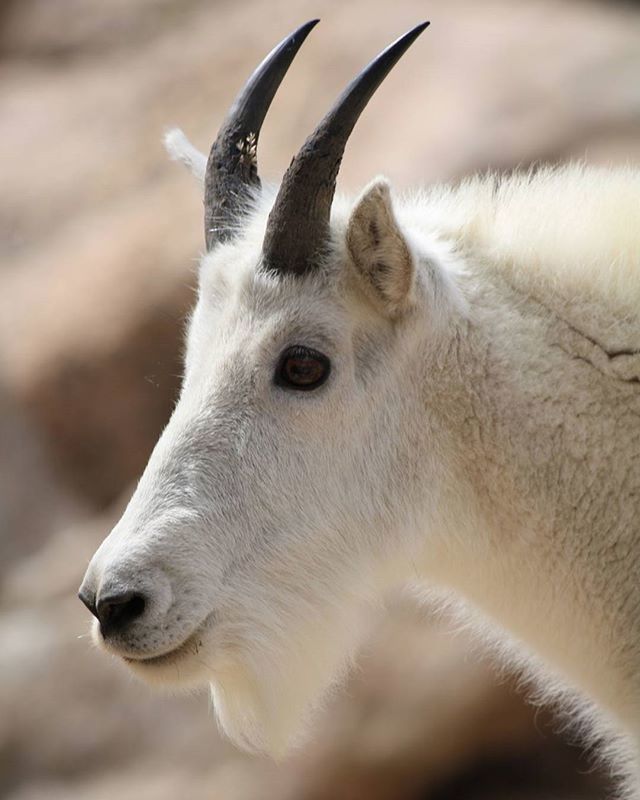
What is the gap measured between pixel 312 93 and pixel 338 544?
368cm

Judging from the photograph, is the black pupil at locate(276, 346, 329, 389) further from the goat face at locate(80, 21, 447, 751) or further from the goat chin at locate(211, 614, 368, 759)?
the goat chin at locate(211, 614, 368, 759)

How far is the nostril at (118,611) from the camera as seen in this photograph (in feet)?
→ 8.78

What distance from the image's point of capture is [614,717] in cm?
302

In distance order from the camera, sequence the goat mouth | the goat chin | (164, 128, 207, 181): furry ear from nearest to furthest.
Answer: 1. the goat mouth
2. the goat chin
3. (164, 128, 207, 181): furry ear

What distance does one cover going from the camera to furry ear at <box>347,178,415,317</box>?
2.70m

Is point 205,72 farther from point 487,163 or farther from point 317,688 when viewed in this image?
point 317,688

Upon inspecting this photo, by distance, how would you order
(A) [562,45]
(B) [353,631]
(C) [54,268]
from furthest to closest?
(C) [54,268]
(A) [562,45]
(B) [353,631]

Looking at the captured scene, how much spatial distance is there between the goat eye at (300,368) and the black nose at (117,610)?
1.86 feet

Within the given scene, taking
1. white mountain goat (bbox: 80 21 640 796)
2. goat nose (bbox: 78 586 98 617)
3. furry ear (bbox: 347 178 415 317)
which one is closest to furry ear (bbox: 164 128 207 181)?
white mountain goat (bbox: 80 21 640 796)

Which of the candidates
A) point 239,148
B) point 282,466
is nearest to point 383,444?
point 282,466

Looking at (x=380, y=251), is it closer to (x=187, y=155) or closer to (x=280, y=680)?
Result: (x=187, y=155)

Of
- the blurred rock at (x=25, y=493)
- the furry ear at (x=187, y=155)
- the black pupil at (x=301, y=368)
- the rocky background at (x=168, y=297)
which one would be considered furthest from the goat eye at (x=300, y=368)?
the blurred rock at (x=25, y=493)

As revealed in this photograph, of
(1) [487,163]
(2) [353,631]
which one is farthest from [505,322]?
(1) [487,163]

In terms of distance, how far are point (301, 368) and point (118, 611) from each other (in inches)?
25.7
